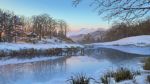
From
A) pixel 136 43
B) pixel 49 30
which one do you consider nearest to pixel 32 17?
pixel 49 30

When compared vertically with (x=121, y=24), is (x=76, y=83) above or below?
below

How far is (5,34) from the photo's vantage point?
64.6 m

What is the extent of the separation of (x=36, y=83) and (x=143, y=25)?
5961 millimetres

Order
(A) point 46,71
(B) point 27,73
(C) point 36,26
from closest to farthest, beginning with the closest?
1. (B) point 27,73
2. (A) point 46,71
3. (C) point 36,26

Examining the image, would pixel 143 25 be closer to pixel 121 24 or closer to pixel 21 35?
pixel 121 24

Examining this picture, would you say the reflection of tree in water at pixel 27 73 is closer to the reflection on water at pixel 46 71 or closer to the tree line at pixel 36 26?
the reflection on water at pixel 46 71

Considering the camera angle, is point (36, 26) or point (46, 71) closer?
point (46, 71)

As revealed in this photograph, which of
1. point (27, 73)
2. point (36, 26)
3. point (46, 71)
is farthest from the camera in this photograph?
point (36, 26)

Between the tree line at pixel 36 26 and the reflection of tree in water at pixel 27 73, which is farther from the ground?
the tree line at pixel 36 26

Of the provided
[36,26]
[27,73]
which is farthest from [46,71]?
[36,26]

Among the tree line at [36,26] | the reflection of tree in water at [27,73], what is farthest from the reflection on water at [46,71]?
the tree line at [36,26]

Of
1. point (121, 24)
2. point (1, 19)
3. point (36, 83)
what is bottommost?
point (36, 83)

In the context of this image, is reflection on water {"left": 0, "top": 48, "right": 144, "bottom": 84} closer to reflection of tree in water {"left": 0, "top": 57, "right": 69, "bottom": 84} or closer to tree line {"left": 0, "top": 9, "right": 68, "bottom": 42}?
reflection of tree in water {"left": 0, "top": 57, "right": 69, "bottom": 84}

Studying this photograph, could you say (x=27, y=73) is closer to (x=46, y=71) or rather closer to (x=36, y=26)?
(x=46, y=71)
